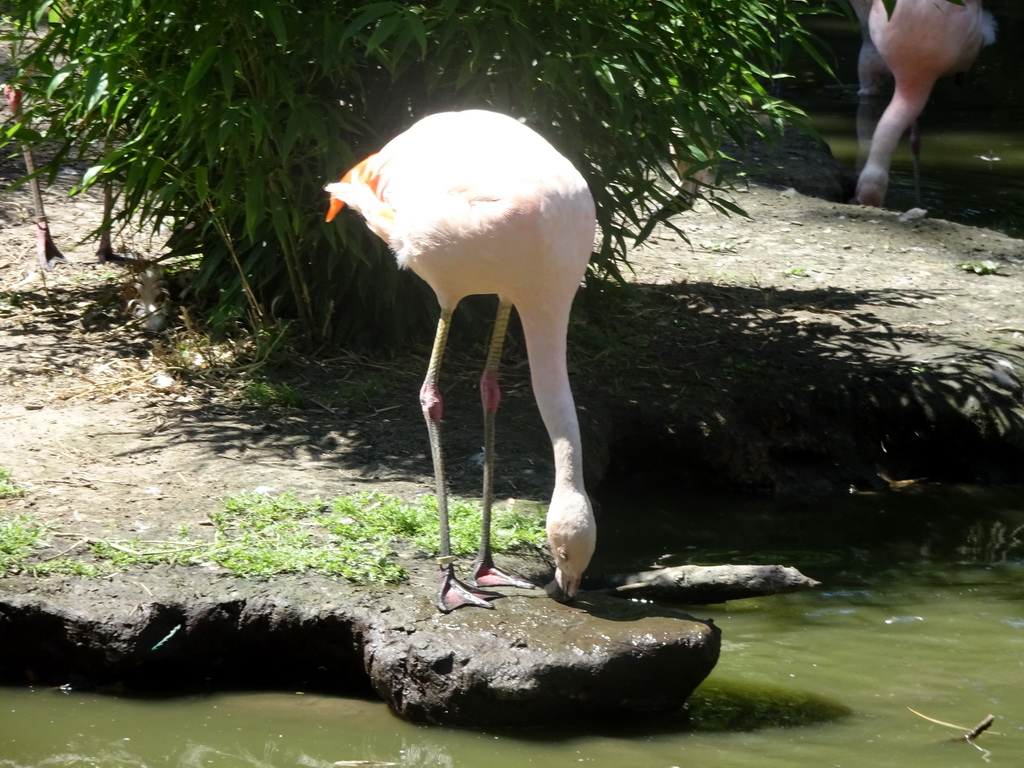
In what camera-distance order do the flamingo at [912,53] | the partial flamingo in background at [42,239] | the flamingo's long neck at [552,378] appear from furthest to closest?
1. the flamingo at [912,53]
2. the partial flamingo in background at [42,239]
3. the flamingo's long neck at [552,378]

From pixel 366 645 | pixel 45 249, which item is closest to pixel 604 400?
pixel 366 645

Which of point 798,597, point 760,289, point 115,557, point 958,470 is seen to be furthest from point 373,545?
point 760,289

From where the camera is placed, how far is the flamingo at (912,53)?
829cm

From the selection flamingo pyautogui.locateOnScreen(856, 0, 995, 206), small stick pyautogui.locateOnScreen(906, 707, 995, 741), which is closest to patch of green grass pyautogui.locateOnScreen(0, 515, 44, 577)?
small stick pyautogui.locateOnScreen(906, 707, 995, 741)

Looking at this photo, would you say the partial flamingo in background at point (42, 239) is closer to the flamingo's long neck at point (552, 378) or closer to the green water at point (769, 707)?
the green water at point (769, 707)

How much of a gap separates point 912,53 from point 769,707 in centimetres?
600

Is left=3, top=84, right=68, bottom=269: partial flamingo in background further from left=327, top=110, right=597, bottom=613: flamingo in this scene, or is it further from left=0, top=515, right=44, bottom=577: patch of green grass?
left=327, top=110, right=597, bottom=613: flamingo

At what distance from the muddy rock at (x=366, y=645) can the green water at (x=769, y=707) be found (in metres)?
0.08

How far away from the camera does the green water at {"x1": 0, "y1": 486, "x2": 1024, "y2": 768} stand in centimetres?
329

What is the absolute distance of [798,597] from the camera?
4.39 metres

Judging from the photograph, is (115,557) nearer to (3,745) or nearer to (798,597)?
(3,745)

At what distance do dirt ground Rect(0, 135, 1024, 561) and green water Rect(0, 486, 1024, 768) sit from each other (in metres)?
0.65

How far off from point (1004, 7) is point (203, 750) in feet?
75.6

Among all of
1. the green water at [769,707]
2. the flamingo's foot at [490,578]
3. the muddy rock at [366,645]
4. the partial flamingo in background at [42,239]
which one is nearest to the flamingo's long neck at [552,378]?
the flamingo's foot at [490,578]
